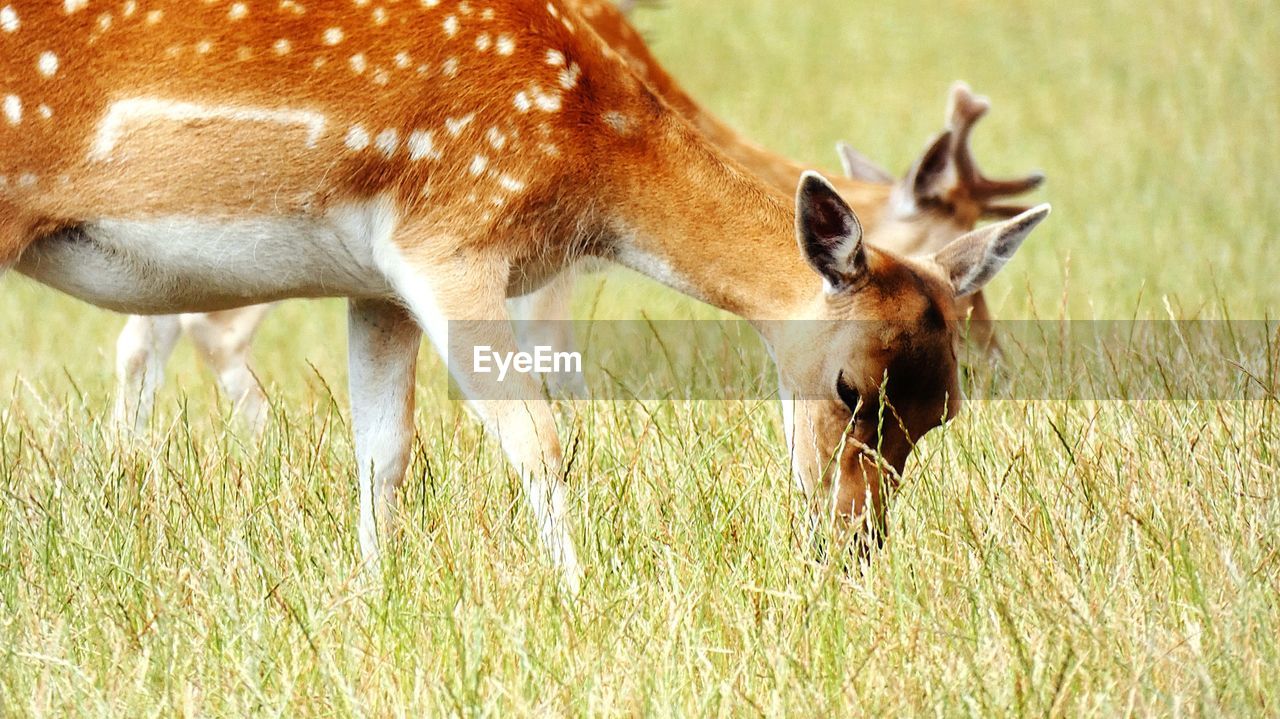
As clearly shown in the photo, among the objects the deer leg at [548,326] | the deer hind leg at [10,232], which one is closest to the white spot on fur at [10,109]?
the deer hind leg at [10,232]

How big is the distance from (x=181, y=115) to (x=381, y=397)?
966mm

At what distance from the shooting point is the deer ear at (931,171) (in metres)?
7.69

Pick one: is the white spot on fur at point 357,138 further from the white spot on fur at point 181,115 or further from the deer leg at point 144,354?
the deer leg at point 144,354

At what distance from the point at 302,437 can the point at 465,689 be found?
2.21 metres

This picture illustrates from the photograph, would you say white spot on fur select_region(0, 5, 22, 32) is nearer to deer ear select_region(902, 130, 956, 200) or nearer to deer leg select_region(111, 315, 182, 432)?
deer leg select_region(111, 315, 182, 432)

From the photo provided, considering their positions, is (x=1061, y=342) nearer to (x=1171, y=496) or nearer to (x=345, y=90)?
(x=1171, y=496)

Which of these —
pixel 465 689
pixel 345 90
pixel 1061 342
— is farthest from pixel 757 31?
pixel 465 689

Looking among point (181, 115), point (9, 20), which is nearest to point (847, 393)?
point (181, 115)

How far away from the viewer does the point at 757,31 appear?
19016 millimetres

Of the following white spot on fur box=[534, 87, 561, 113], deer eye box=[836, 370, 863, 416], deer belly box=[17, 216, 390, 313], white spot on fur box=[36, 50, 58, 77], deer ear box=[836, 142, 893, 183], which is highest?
deer ear box=[836, 142, 893, 183]

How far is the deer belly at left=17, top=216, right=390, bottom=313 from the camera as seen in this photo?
14.3 ft

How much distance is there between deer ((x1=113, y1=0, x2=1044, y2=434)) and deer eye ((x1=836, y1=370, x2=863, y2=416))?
1.40 m

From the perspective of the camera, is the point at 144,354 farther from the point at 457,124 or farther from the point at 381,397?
the point at 457,124

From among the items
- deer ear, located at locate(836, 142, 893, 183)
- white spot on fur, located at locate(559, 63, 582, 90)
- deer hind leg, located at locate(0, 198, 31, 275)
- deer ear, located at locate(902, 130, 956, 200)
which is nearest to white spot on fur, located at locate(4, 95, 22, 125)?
deer hind leg, located at locate(0, 198, 31, 275)
